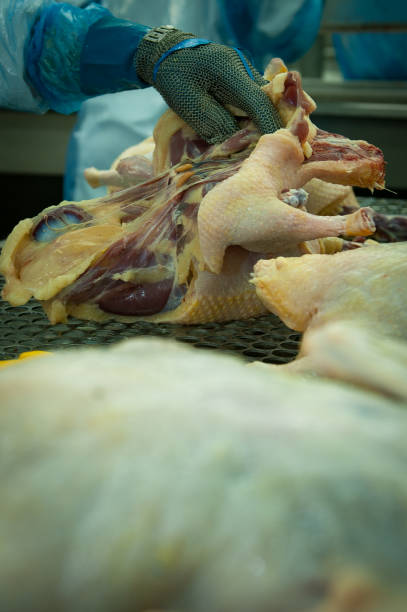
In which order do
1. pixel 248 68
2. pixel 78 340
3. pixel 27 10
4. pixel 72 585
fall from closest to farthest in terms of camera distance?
pixel 72 585 → pixel 78 340 → pixel 248 68 → pixel 27 10

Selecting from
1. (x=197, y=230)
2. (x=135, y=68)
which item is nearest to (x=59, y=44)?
(x=135, y=68)

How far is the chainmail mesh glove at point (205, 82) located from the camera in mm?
1883

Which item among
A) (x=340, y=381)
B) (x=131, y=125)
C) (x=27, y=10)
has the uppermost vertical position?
(x=27, y=10)

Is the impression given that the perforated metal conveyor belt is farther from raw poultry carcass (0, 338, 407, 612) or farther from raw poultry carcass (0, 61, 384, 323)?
raw poultry carcass (0, 338, 407, 612)

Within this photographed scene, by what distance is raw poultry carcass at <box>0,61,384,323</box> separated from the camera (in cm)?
156

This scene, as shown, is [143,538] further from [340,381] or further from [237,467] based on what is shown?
[340,381]

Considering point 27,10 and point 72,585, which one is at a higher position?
point 27,10

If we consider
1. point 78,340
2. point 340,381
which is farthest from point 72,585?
point 78,340

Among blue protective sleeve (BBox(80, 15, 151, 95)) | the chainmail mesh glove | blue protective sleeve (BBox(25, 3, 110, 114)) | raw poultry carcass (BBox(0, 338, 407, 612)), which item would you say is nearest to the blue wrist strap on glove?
the chainmail mesh glove

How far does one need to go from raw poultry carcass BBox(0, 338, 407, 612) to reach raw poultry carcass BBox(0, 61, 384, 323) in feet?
3.45

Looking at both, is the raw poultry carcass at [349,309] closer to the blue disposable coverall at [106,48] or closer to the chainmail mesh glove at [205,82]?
the chainmail mesh glove at [205,82]

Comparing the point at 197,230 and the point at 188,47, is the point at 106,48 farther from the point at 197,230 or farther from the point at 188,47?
the point at 197,230

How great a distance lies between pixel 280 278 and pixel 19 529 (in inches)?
33.8

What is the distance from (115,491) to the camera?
480 millimetres
